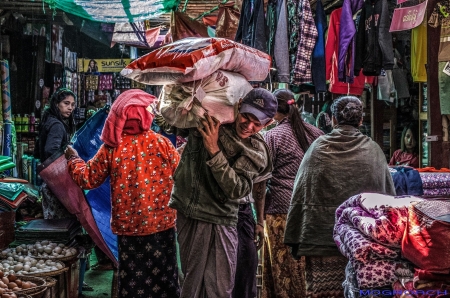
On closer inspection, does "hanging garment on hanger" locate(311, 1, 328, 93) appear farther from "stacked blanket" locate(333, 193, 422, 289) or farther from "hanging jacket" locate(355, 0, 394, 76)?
"stacked blanket" locate(333, 193, 422, 289)

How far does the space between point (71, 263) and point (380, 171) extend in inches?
115

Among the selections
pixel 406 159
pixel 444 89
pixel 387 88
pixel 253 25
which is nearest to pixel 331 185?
pixel 253 25

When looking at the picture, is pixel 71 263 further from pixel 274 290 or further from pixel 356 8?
pixel 356 8

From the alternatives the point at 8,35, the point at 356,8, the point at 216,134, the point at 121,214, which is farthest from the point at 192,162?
the point at 8,35

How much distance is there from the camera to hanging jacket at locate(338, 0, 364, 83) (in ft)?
23.2

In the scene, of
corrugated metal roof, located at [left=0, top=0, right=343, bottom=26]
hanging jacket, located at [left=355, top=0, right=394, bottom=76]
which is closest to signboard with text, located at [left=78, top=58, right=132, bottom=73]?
corrugated metal roof, located at [left=0, top=0, right=343, bottom=26]

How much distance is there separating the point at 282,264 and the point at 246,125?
2.46 metres

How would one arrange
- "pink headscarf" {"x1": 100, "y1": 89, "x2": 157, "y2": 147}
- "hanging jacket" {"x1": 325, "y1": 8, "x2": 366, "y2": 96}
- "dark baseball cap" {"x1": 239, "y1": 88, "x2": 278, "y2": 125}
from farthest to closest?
"hanging jacket" {"x1": 325, "y1": 8, "x2": 366, "y2": 96} → "pink headscarf" {"x1": 100, "y1": 89, "x2": 157, "y2": 147} → "dark baseball cap" {"x1": 239, "y1": 88, "x2": 278, "y2": 125}

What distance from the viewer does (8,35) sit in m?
10.9

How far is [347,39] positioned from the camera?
23.3 feet

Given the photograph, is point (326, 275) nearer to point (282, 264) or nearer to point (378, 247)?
point (282, 264)

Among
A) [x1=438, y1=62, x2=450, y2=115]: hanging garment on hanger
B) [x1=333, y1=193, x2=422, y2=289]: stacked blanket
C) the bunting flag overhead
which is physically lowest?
[x1=333, y1=193, x2=422, y2=289]: stacked blanket

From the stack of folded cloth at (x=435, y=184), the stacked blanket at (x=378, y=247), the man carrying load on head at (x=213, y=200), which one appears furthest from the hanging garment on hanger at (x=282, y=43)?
the stacked blanket at (x=378, y=247)

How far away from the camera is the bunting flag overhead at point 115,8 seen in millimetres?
8367
